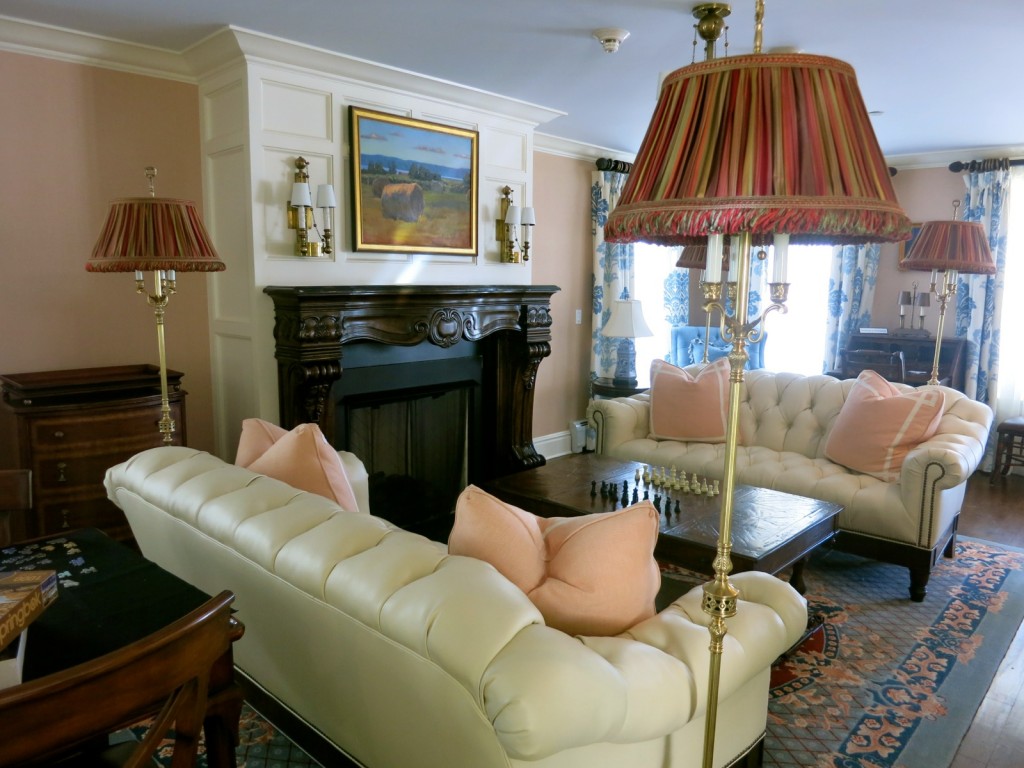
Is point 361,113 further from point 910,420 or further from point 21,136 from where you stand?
point 910,420

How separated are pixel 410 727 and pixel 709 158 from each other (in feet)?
3.64

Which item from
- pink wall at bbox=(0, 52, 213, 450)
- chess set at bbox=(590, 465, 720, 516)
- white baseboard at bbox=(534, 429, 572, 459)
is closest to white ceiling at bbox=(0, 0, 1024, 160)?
pink wall at bbox=(0, 52, 213, 450)

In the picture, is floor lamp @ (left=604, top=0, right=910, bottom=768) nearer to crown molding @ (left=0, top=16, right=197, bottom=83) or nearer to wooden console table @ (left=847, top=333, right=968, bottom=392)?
crown molding @ (left=0, top=16, right=197, bottom=83)

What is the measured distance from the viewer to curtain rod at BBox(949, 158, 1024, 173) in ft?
17.3

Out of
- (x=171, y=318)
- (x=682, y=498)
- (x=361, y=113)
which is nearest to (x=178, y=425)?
(x=171, y=318)

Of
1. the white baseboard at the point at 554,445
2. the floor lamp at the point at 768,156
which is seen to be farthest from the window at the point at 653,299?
the floor lamp at the point at 768,156

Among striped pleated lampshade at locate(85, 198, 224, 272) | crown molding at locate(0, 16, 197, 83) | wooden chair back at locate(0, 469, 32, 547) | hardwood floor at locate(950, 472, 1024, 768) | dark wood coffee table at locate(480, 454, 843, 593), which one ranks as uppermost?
crown molding at locate(0, 16, 197, 83)

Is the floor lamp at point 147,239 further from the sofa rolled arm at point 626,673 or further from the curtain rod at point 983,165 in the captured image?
the curtain rod at point 983,165

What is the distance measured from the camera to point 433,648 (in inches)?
45.6

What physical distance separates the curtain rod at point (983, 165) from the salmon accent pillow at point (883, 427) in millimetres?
2638

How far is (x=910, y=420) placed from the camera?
3504mm

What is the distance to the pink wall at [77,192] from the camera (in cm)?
315

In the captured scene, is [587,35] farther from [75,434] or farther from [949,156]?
[949,156]

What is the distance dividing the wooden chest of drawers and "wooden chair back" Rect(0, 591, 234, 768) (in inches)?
90.8
